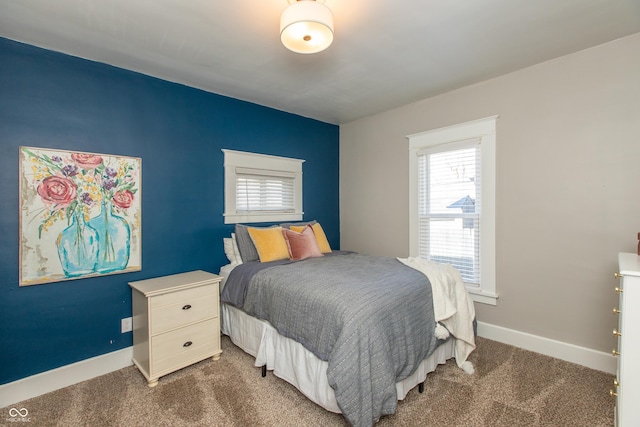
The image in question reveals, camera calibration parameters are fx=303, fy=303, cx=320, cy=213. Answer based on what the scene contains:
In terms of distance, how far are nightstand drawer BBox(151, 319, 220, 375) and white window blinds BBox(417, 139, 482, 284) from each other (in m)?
2.34

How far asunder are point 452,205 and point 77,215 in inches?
133

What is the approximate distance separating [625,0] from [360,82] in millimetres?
1798

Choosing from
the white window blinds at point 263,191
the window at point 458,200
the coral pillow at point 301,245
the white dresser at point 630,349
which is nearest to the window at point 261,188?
the white window blinds at point 263,191

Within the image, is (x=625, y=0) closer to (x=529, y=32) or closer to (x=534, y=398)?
(x=529, y=32)

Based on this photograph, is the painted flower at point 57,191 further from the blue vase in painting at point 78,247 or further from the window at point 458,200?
the window at point 458,200

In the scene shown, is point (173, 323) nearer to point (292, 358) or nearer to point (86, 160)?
→ point (292, 358)

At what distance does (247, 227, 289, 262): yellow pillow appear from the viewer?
3.00m

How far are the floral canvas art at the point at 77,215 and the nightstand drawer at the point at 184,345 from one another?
2.31 feet

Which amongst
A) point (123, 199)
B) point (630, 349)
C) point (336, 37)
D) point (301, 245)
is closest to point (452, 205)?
point (301, 245)

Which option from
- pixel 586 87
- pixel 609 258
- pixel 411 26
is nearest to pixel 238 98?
pixel 411 26

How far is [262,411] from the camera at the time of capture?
1927 mm

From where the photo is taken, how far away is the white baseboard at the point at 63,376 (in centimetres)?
206

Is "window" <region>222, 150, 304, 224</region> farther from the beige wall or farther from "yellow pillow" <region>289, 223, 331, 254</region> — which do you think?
the beige wall

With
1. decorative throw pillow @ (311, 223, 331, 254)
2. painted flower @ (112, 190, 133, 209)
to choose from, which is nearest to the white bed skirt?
decorative throw pillow @ (311, 223, 331, 254)
